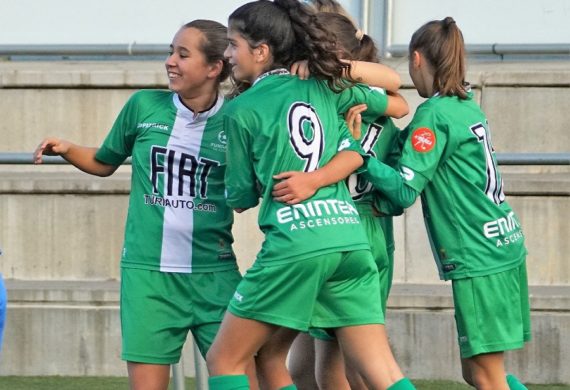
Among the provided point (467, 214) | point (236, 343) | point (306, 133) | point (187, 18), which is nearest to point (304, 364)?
point (467, 214)

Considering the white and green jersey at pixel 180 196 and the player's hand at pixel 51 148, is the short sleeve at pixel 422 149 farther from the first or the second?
the player's hand at pixel 51 148

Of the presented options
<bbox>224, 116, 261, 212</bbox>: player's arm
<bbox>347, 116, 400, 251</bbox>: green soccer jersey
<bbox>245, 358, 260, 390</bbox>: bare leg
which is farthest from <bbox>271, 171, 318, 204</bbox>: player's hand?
<bbox>245, 358, 260, 390</bbox>: bare leg

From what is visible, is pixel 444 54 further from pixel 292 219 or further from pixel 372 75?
pixel 292 219

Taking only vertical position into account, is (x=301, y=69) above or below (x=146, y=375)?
above

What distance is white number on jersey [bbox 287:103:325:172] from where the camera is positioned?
4.34 m

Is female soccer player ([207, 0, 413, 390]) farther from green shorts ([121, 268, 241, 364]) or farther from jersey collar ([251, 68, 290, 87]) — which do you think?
green shorts ([121, 268, 241, 364])

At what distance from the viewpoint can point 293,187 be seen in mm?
4281

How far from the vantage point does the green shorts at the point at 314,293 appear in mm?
4270

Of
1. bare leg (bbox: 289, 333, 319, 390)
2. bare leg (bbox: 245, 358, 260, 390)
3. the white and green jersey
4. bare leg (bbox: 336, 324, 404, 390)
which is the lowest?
bare leg (bbox: 289, 333, 319, 390)

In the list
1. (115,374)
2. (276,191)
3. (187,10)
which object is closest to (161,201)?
(276,191)

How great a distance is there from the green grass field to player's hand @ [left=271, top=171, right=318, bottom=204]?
2.65 m

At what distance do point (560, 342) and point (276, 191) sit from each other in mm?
2933

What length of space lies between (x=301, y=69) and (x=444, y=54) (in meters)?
0.73

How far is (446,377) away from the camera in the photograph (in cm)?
687
